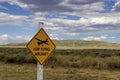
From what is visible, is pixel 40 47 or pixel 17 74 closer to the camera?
pixel 40 47

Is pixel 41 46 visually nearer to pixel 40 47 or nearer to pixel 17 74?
pixel 40 47

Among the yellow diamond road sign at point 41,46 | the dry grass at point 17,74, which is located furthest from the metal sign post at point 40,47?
the dry grass at point 17,74

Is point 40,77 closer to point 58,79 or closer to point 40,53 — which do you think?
point 40,53

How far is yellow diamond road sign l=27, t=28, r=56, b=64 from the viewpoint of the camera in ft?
33.1

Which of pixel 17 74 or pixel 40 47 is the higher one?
pixel 40 47

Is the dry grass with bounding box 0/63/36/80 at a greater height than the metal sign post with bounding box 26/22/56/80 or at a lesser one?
lesser

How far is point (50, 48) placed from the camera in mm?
10320

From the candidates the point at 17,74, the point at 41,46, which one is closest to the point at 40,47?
the point at 41,46

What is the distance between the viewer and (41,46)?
10.2 m

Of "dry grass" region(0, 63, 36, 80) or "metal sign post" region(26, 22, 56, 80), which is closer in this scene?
"metal sign post" region(26, 22, 56, 80)

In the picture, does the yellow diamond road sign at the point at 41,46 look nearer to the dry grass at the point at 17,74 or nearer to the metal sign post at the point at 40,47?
the metal sign post at the point at 40,47

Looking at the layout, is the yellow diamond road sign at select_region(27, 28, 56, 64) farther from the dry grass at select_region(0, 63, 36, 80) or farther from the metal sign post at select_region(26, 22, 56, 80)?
the dry grass at select_region(0, 63, 36, 80)

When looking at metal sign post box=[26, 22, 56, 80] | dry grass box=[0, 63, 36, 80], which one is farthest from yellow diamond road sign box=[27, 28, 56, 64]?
dry grass box=[0, 63, 36, 80]

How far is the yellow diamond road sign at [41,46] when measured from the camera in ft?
33.1
